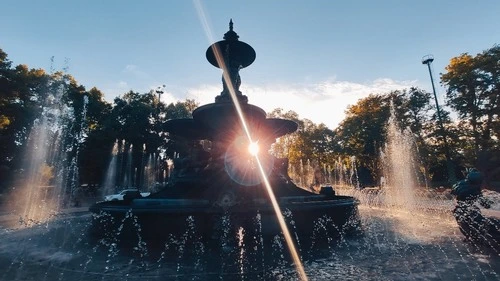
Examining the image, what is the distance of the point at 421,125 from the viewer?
40750 millimetres

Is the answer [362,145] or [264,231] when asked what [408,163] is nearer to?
[362,145]

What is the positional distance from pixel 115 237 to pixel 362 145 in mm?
44644

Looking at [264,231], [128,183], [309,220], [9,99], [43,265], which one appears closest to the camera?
[43,265]

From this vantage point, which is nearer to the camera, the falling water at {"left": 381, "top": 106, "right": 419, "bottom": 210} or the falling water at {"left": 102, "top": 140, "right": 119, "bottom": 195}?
the falling water at {"left": 102, "top": 140, "right": 119, "bottom": 195}

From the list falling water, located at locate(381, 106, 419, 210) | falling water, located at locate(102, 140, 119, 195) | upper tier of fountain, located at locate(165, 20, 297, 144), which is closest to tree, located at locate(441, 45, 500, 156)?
falling water, located at locate(381, 106, 419, 210)

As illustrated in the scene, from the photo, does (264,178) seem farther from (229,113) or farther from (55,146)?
(55,146)

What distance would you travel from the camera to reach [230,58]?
11453mm

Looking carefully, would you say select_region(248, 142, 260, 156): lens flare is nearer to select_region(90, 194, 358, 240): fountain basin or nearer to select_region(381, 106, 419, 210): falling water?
select_region(90, 194, 358, 240): fountain basin

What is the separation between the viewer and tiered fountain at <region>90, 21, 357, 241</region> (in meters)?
6.41

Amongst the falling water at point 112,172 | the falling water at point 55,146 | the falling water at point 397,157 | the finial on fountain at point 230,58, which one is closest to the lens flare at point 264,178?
the finial on fountain at point 230,58

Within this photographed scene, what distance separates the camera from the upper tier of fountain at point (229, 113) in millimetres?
10039

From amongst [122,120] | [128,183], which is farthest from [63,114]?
[128,183]

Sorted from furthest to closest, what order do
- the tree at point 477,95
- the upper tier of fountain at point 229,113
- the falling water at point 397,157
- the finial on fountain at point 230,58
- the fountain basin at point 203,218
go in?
the falling water at point 397,157
the tree at point 477,95
the finial on fountain at point 230,58
the upper tier of fountain at point 229,113
the fountain basin at point 203,218

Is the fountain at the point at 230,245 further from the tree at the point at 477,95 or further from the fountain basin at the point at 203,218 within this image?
the tree at the point at 477,95
